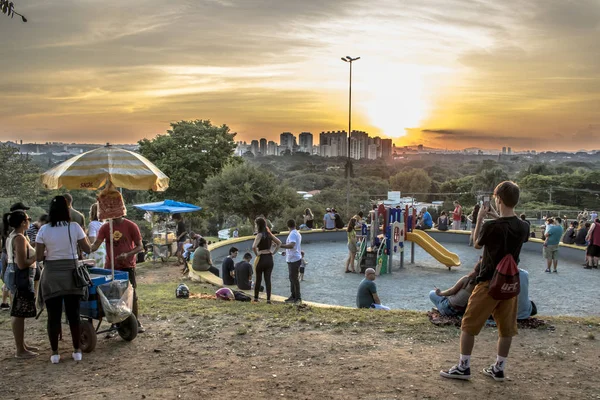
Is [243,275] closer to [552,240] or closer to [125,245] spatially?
[125,245]

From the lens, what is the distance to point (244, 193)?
122ft

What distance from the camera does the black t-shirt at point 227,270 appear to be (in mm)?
13430

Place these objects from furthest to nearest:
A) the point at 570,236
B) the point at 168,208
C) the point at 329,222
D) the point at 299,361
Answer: the point at 329,222
the point at 570,236
the point at 168,208
the point at 299,361

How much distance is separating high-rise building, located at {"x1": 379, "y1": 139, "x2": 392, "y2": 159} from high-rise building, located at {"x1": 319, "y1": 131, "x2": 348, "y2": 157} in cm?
1051

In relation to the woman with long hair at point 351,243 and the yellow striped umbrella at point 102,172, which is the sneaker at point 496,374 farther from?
the woman with long hair at point 351,243

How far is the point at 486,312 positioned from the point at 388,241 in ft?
43.3

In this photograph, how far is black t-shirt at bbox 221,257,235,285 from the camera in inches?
529

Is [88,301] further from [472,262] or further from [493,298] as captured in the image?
[472,262]

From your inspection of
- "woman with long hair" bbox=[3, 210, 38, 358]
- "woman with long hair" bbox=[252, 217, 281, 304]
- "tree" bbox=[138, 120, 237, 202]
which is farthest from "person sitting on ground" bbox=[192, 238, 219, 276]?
"tree" bbox=[138, 120, 237, 202]

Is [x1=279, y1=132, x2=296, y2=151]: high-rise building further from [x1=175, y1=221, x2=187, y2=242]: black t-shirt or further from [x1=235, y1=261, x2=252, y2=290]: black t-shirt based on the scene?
[x1=235, y1=261, x2=252, y2=290]: black t-shirt

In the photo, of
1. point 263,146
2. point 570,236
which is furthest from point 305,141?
point 570,236

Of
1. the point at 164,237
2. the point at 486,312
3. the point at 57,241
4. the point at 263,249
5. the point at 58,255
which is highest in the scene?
the point at 57,241

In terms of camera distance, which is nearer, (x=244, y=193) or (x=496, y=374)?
(x=496, y=374)

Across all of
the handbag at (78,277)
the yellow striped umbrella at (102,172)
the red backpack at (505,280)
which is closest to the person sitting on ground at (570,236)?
the red backpack at (505,280)
